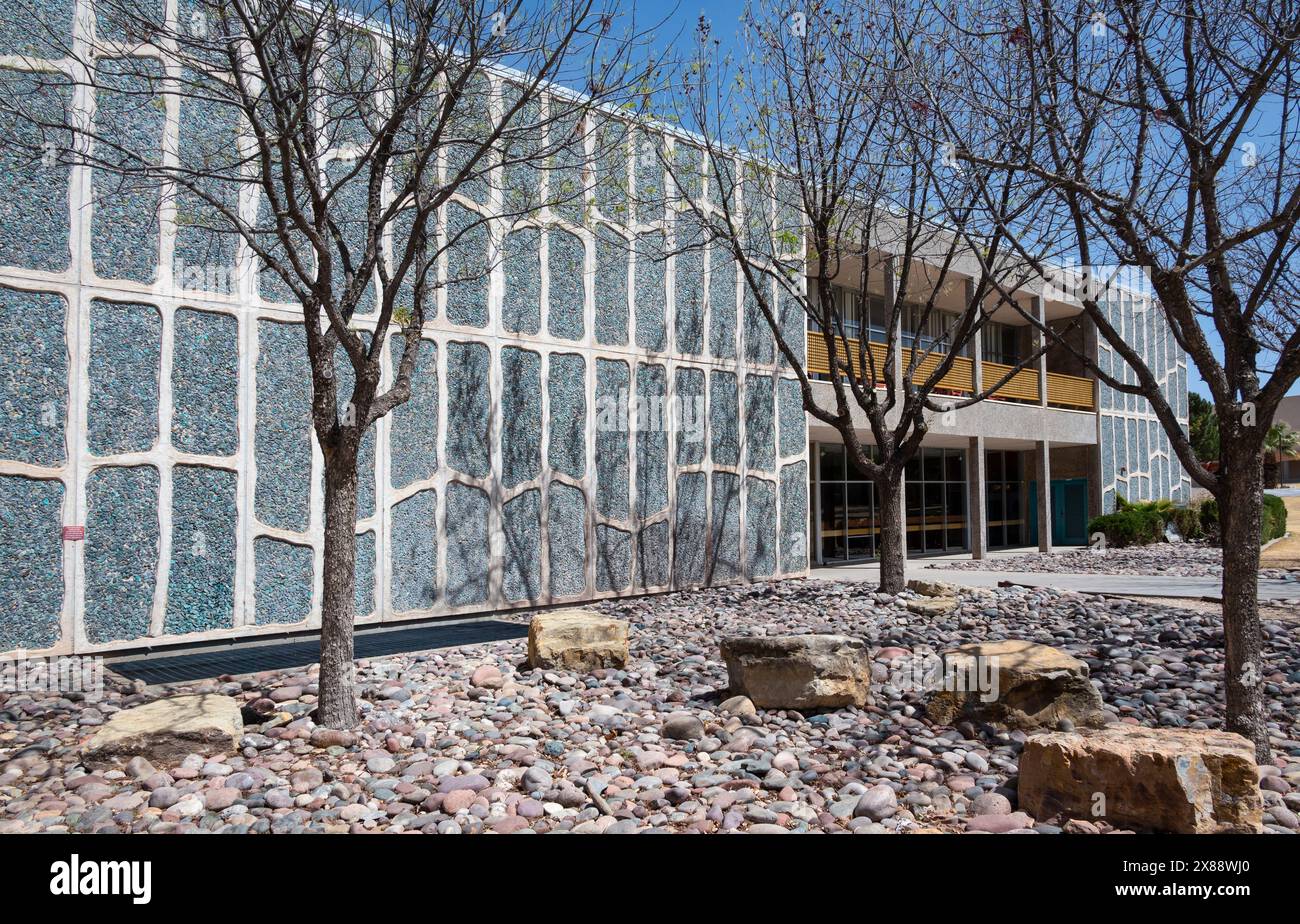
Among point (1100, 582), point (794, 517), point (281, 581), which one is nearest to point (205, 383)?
point (281, 581)

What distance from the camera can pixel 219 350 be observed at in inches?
Answer: 315

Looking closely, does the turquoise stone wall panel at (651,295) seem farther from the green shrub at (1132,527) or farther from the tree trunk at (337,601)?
the green shrub at (1132,527)

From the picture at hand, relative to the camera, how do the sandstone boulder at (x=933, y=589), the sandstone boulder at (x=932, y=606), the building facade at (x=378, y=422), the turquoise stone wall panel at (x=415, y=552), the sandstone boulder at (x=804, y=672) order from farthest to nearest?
the sandstone boulder at (x=933, y=589)
the turquoise stone wall panel at (x=415, y=552)
the sandstone boulder at (x=932, y=606)
the building facade at (x=378, y=422)
the sandstone boulder at (x=804, y=672)

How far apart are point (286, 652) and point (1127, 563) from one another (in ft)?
48.4

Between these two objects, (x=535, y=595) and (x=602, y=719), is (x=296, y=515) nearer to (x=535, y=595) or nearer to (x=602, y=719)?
(x=535, y=595)

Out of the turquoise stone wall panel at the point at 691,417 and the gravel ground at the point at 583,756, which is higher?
the turquoise stone wall panel at the point at 691,417

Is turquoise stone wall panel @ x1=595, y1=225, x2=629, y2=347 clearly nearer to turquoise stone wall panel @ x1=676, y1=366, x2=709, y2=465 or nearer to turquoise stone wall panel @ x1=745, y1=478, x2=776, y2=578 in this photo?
turquoise stone wall panel @ x1=676, y1=366, x2=709, y2=465

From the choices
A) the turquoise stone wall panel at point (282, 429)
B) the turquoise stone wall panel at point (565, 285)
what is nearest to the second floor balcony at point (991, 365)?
the turquoise stone wall panel at point (565, 285)

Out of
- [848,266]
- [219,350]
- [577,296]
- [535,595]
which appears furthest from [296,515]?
[848,266]

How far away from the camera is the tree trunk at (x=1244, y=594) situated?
183 inches

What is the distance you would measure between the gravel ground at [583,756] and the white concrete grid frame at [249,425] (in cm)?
173

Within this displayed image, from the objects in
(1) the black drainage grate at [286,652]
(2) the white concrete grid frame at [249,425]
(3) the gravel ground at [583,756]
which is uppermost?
(2) the white concrete grid frame at [249,425]
